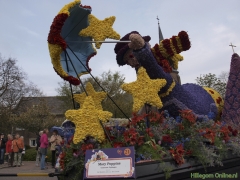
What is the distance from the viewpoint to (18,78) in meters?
28.8

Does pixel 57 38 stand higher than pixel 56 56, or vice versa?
pixel 57 38

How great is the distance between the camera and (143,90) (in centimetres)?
492

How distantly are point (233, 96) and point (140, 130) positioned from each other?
11.8ft

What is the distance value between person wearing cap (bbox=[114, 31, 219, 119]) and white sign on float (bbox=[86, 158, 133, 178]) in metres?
2.53

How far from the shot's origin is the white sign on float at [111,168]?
3076mm

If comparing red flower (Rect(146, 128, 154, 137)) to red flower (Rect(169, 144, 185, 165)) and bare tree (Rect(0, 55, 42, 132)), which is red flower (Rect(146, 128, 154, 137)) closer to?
red flower (Rect(169, 144, 185, 165))

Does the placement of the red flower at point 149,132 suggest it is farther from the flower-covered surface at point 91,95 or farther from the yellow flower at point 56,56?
the yellow flower at point 56,56

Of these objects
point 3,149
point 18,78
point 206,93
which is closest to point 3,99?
point 18,78

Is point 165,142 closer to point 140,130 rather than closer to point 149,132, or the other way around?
point 149,132

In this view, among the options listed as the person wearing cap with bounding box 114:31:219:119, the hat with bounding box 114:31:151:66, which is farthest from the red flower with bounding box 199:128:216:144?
the hat with bounding box 114:31:151:66

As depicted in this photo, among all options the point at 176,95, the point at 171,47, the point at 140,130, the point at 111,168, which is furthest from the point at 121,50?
the point at 111,168

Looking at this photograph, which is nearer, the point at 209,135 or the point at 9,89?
the point at 209,135

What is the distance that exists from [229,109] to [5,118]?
76.3 ft

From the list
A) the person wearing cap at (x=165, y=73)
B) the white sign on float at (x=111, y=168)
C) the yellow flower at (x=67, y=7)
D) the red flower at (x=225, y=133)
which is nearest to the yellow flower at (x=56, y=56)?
the yellow flower at (x=67, y=7)
